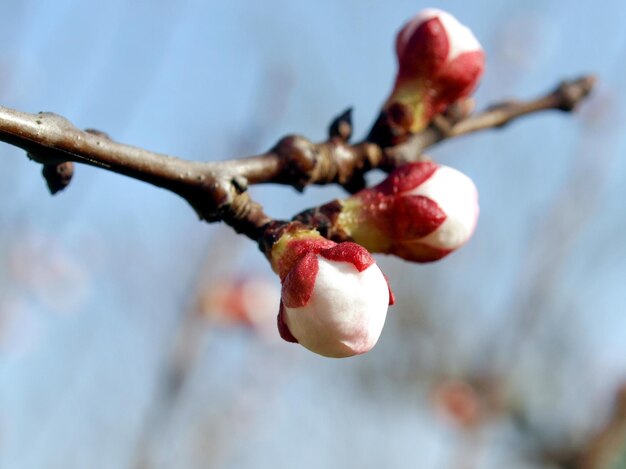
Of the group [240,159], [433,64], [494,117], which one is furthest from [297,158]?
[494,117]

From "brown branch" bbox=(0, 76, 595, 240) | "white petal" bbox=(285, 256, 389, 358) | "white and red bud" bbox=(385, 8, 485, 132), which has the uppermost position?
"white and red bud" bbox=(385, 8, 485, 132)

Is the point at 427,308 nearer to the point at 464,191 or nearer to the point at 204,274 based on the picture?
the point at 204,274

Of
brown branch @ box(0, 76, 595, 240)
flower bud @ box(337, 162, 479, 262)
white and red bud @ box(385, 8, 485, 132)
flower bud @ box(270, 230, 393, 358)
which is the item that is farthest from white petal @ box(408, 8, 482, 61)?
flower bud @ box(270, 230, 393, 358)

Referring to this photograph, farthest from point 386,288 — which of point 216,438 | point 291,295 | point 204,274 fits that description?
point 216,438

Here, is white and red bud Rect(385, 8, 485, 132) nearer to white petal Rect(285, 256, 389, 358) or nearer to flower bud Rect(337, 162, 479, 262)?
flower bud Rect(337, 162, 479, 262)

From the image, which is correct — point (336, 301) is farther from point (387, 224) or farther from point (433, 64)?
point (433, 64)

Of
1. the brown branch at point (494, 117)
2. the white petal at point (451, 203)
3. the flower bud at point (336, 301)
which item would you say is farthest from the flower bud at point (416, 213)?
the flower bud at point (336, 301)
